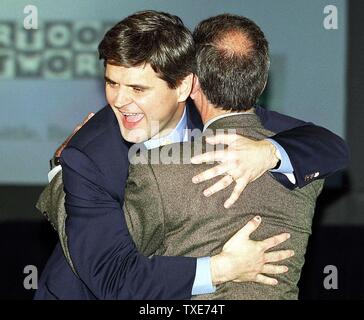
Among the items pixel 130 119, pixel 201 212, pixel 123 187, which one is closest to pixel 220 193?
pixel 201 212

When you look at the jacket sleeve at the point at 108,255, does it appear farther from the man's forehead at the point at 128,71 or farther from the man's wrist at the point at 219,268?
the man's forehead at the point at 128,71

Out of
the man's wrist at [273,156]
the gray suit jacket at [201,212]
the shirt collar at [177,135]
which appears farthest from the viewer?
the shirt collar at [177,135]

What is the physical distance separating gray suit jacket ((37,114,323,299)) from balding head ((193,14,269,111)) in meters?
0.07

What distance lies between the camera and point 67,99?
736 cm

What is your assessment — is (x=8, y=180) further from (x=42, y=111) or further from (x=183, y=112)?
(x=183, y=112)

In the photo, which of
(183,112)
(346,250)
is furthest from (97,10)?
(183,112)

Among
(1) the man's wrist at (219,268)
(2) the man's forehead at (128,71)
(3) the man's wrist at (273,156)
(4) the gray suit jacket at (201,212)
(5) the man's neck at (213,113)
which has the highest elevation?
(2) the man's forehead at (128,71)

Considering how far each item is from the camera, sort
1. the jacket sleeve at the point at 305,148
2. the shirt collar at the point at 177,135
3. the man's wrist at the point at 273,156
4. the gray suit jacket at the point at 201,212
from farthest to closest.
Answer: the shirt collar at the point at 177,135 < the jacket sleeve at the point at 305,148 < the man's wrist at the point at 273,156 < the gray suit jacket at the point at 201,212

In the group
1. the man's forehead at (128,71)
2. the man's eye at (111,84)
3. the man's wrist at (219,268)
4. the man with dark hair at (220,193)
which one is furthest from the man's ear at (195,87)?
the man's wrist at (219,268)

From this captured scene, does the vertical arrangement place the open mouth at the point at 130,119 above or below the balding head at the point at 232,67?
below

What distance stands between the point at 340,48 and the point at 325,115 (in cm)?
52

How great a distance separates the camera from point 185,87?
3307 mm

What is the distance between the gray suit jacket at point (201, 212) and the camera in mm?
2963

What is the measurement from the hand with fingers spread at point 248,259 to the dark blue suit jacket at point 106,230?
0.09 m
